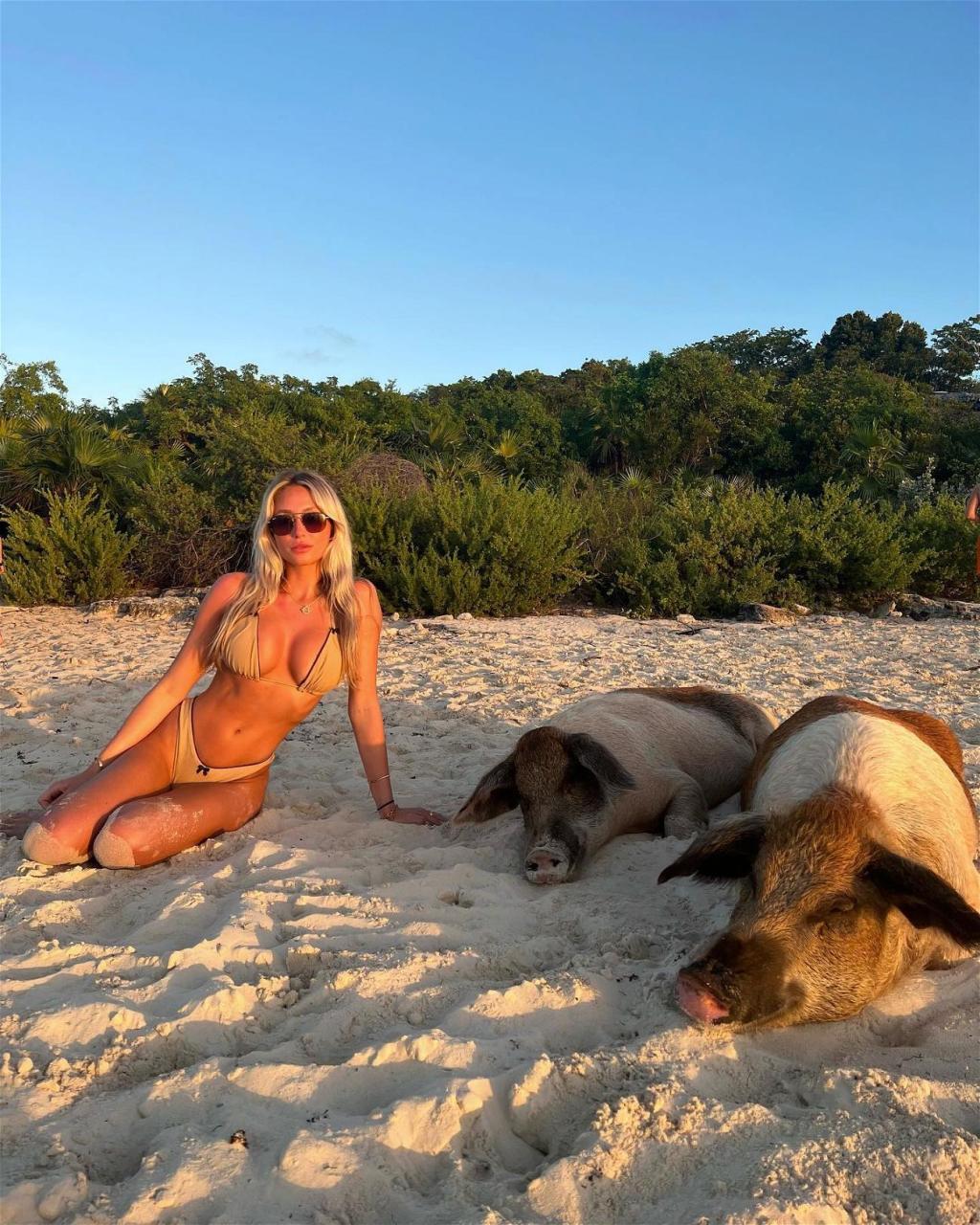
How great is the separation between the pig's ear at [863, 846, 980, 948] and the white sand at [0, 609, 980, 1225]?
34 centimetres

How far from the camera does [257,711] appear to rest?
4223 millimetres

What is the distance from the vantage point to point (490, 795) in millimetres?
4031

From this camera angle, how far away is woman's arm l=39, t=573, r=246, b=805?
164 inches

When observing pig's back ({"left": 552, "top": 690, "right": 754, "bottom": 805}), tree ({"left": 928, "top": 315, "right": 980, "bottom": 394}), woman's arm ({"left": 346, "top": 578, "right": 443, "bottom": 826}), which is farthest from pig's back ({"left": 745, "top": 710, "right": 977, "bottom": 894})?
tree ({"left": 928, "top": 315, "right": 980, "bottom": 394})

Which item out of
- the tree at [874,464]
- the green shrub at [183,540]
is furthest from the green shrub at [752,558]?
the tree at [874,464]

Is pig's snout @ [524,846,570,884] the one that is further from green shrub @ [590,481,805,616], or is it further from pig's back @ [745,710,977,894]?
→ green shrub @ [590,481,805,616]

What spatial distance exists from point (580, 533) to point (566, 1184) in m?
12.5

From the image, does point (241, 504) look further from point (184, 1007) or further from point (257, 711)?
point (184, 1007)

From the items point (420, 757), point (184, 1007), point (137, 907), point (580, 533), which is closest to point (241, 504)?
point (580, 533)

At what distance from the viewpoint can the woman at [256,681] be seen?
415 centimetres

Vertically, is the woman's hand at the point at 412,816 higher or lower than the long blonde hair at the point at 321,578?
lower

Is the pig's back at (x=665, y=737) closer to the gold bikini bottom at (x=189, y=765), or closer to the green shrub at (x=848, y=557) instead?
the gold bikini bottom at (x=189, y=765)

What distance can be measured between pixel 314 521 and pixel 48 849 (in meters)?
1.84

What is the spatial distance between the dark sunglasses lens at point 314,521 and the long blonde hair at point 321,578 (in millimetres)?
31
